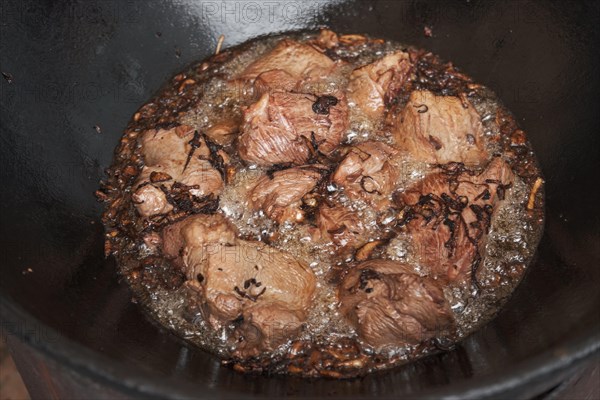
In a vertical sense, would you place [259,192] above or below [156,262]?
above

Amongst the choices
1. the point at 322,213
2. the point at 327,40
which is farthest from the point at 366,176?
the point at 327,40

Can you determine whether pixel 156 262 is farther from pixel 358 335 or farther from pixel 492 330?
pixel 492 330

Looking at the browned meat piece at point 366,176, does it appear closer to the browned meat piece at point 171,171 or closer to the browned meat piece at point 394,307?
the browned meat piece at point 394,307

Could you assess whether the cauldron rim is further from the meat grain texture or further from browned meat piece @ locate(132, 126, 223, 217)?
browned meat piece @ locate(132, 126, 223, 217)

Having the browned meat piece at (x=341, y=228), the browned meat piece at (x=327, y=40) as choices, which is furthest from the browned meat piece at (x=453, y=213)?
the browned meat piece at (x=327, y=40)

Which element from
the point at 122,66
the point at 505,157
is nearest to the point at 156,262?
the point at 122,66

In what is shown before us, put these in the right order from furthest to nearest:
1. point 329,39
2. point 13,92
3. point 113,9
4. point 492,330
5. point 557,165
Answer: point 329,39, point 113,9, point 557,165, point 13,92, point 492,330
